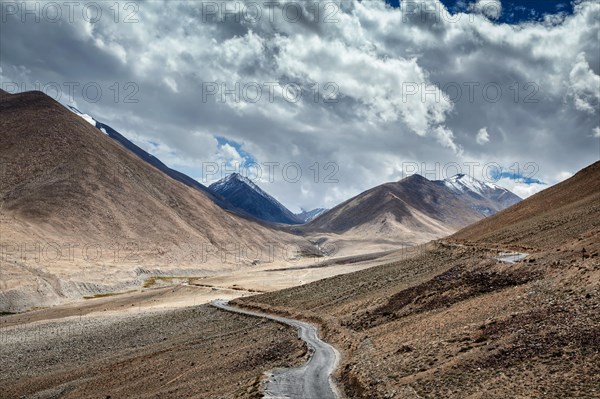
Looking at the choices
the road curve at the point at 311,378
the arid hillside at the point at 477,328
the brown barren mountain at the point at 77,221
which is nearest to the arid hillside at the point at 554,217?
the arid hillside at the point at 477,328

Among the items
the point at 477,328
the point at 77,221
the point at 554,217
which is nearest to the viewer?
the point at 477,328

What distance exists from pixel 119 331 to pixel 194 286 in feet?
142

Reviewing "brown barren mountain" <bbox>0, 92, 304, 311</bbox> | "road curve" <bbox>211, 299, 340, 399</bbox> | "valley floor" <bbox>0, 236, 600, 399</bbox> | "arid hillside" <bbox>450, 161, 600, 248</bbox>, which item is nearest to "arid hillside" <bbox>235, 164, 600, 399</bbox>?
"valley floor" <bbox>0, 236, 600, 399</bbox>

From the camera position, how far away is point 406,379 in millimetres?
20531

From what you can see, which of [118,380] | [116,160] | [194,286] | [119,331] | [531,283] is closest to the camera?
[531,283]

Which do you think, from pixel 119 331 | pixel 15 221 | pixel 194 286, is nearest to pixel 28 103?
pixel 15 221

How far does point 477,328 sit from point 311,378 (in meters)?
8.55

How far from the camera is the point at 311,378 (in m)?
24.4

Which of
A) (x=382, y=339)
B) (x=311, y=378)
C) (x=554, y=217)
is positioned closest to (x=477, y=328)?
(x=382, y=339)

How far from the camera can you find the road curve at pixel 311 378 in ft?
70.7

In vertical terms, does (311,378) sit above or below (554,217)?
below

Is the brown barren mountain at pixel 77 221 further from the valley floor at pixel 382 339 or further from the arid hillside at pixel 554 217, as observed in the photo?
the arid hillside at pixel 554 217

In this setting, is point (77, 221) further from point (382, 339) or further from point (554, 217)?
point (382, 339)

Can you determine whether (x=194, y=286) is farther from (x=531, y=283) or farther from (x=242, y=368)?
(x=531, y=283)
